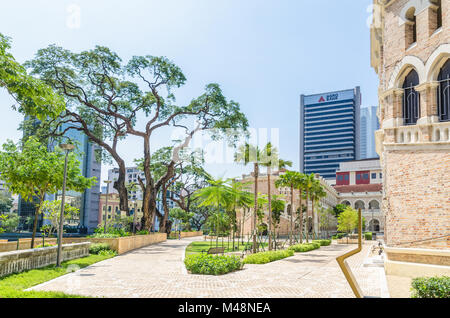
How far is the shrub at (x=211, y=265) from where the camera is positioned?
1631 centimetres

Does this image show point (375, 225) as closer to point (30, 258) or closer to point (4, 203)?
point (4, 203)

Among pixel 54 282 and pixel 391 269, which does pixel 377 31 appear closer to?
pixel 391 269

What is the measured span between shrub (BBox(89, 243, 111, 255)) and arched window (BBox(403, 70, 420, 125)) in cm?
1948

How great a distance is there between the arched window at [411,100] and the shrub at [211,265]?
10.0m

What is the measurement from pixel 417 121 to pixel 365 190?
271 feet

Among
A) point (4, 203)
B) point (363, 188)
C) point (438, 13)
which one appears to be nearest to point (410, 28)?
point (438, 13)

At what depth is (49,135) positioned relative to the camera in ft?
114

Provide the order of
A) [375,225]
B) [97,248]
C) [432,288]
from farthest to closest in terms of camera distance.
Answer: [375,225] → [97,248] → [432,288]

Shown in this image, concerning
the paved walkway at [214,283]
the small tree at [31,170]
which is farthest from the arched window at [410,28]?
the small tree at [31,170]

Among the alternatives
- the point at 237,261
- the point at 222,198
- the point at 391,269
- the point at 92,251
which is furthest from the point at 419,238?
the point at 92,251

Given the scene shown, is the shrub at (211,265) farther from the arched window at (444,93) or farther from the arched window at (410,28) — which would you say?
the arched window at (410,28)

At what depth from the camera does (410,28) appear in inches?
682

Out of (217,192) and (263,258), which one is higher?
(217,192)

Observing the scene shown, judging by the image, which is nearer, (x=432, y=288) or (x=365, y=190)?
(x=432, y=288)
